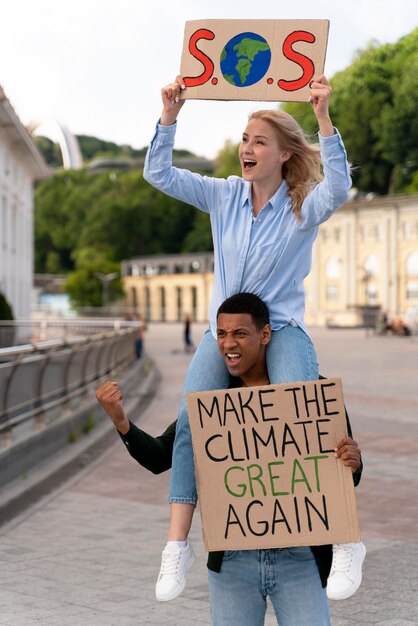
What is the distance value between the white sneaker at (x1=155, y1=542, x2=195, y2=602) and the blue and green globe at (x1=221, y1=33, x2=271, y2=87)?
1.64 meters

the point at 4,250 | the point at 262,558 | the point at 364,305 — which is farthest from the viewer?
the point at 364,305

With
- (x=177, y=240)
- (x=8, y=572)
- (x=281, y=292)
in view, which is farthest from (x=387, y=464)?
(x=177, y=240)

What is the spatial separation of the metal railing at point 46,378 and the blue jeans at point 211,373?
6.20m

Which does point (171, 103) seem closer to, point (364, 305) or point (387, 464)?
point (387, 464)

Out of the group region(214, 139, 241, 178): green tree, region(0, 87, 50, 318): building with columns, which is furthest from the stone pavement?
region(214, 139, 241, 178): green tree

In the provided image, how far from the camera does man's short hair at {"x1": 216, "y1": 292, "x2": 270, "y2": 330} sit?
3783 millimetres

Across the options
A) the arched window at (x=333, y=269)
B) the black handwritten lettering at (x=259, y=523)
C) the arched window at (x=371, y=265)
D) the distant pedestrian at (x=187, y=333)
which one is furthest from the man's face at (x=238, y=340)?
the arched window at (x=333, y=269)

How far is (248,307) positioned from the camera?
3.79m

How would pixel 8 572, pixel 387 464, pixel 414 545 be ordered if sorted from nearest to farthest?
pixel 8 572 → pixel 414 545 → pixel 387 464

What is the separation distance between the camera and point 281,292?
4137 mm

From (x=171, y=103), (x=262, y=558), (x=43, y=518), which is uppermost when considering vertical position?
(x=171, y=103)

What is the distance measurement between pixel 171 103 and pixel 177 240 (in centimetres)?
14331

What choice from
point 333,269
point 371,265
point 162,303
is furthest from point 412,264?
point 162,303

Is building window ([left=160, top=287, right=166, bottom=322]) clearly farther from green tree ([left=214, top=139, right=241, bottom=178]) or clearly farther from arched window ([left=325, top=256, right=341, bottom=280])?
arched window ([left=325, top=256, right=341, bottom=280])
